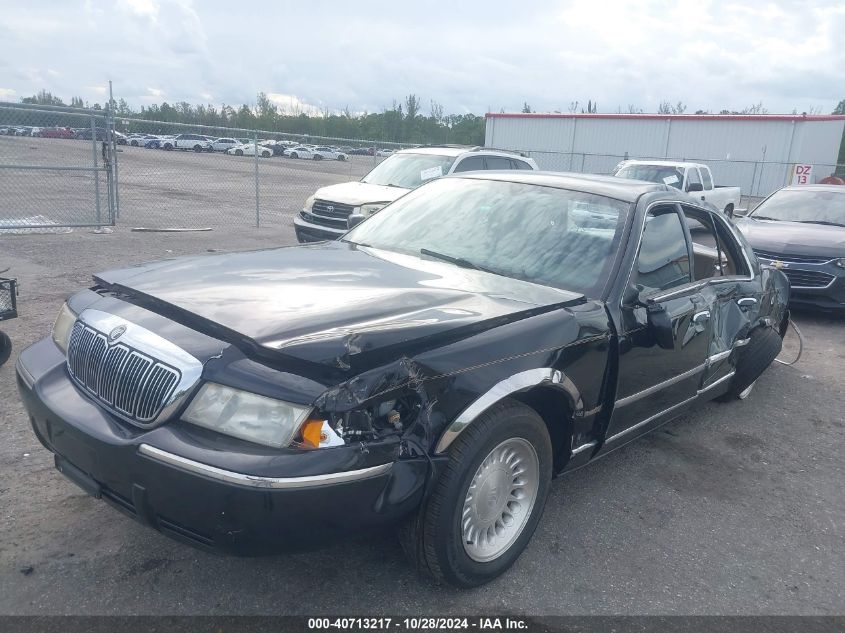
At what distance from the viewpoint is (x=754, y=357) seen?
198 inches

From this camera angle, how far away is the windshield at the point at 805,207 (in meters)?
9.41

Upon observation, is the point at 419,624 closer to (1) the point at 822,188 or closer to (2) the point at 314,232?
(2) the point at 314,232

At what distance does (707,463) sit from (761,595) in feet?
4.55

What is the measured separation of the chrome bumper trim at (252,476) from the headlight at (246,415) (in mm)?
129

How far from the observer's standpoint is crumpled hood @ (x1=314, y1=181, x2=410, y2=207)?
33.8ft

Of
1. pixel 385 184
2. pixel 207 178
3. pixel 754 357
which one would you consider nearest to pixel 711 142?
pixel 207 178

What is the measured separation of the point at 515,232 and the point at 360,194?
6963mm

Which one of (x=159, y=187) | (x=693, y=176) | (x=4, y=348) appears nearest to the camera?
(x=4, y=348)

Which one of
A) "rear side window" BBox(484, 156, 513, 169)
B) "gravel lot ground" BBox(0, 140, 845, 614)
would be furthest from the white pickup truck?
"gravel lot ground" BBox(0, 140, 845, 614)

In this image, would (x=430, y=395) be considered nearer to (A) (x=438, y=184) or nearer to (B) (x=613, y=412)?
(B) (x=613, y=412)

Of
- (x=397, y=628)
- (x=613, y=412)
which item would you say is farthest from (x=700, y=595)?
(x=397, y=628)

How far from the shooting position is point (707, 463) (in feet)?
14.4

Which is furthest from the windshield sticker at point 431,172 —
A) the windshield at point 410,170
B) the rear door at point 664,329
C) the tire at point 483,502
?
the tire at point 483,502

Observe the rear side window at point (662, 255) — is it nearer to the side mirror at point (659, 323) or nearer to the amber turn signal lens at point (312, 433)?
the side mirror at point (659, 323)
